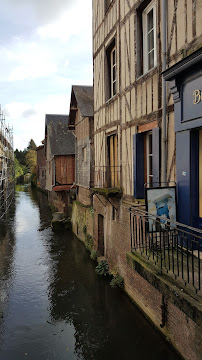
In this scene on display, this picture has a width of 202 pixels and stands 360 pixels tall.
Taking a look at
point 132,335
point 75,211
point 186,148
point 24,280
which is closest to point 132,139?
point 186,148

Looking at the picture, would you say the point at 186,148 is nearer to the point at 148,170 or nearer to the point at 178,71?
the point at 178,71

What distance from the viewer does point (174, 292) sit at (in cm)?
379

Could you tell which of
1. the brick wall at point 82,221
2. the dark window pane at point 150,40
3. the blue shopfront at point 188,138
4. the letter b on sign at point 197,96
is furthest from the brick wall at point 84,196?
the letter b on sign at point 197,96

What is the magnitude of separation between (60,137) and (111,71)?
1265 cm

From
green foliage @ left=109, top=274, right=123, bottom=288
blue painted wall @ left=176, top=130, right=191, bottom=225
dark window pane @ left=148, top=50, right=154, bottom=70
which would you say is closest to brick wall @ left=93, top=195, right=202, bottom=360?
green foliage @ left=109, top=274, right=123, bottom=288

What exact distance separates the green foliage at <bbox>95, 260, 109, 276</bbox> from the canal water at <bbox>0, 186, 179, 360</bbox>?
0.21 metres

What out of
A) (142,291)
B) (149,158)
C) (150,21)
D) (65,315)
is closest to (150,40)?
(150,21)

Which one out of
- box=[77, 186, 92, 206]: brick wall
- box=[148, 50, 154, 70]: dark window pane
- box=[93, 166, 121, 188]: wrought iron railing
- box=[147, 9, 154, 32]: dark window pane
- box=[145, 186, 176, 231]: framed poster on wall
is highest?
box=[147, 9, 154, 32]: dark window pane

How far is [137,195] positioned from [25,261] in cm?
685

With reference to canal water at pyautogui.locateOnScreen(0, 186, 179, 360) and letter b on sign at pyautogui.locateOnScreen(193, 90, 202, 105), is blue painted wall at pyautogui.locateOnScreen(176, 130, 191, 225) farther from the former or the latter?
canal water at pyautogui.locateOnScreen(0, 186, 179, 360)

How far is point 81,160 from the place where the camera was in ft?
50.7

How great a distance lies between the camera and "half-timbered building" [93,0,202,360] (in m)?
5.09

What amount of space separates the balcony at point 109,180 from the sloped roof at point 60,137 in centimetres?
1002

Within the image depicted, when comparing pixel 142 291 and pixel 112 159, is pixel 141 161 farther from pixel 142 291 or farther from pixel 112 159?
pixel 142 291
